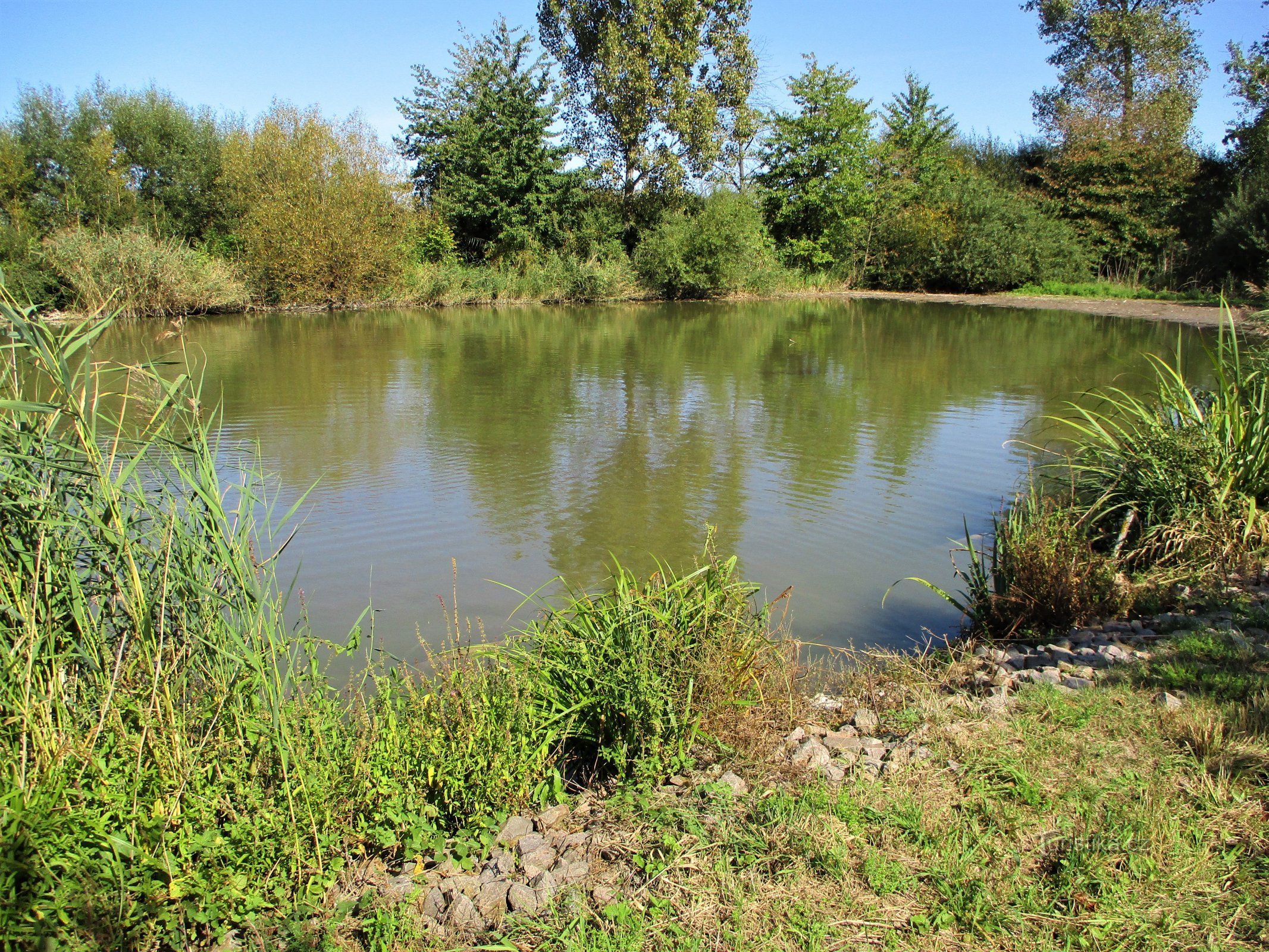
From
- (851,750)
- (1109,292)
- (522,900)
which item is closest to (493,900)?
(522,900)

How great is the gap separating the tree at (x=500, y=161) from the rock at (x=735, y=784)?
106ft

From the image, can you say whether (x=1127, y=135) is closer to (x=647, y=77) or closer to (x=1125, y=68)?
(x=1125, y=68)

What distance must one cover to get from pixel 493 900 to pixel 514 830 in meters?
0.38

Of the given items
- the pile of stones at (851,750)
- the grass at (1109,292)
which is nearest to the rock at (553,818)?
the pile of stones at (851,750)

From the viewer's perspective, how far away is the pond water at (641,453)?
242 inches

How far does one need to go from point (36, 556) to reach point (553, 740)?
1957 mm

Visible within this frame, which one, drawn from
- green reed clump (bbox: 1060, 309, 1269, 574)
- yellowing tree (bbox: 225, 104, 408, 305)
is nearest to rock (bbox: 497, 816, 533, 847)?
green reed clump (bbox: 1060, 309, 1269, 574)

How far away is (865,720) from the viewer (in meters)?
3.70

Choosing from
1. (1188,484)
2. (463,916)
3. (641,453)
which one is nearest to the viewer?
(463,916)

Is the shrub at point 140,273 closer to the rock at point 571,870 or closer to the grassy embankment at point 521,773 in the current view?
the grassy embankment at point 521,773

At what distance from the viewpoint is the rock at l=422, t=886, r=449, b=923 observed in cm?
262

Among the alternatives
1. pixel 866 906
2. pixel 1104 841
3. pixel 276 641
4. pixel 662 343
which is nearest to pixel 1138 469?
pixel 1104 841

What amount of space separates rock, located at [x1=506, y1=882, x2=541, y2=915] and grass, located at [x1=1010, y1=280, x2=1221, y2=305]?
2903cm

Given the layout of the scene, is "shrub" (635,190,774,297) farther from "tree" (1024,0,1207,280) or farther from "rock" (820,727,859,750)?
"rock" (820,727,859,750)
